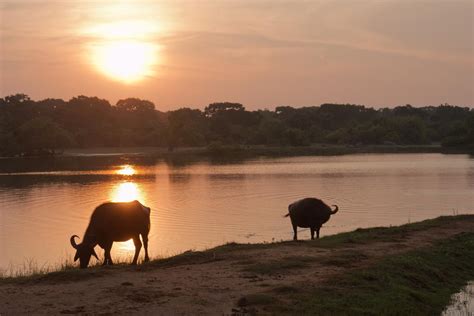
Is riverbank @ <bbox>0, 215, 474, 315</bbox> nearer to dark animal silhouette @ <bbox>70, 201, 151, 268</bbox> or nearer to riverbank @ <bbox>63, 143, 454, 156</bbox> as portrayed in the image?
dark animal silhouette @ <bbox>70, 201, 151, 268</bbox>

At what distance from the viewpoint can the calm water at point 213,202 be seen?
73.3ft

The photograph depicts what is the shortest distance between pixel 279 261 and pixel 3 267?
33.6ft

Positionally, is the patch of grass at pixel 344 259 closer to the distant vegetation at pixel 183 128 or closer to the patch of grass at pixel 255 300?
the patch of grass at pixel 255 300

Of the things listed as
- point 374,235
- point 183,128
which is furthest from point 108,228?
point 183,128

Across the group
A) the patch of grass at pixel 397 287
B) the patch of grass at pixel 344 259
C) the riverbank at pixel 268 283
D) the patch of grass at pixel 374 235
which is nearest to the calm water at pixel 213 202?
the patch of grass at pixel 374 235

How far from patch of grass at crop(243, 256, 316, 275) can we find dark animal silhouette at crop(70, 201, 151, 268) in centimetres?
292

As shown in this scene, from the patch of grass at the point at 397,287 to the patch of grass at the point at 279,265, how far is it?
1.06 m

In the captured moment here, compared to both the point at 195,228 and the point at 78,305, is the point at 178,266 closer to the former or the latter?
the point at 78,305

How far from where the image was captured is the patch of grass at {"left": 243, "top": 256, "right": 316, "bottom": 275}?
35.9ft

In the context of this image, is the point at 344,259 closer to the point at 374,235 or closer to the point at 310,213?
the point at 374,235

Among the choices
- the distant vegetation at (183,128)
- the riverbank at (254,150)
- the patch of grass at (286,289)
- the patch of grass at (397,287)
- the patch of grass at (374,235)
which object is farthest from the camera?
the riverbank at (254,150)

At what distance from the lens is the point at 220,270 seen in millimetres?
11031

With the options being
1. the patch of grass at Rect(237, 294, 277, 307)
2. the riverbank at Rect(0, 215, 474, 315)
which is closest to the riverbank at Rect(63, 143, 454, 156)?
the riverbank at Rect(0, 215, 474, 315)

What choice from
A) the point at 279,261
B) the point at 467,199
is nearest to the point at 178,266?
the point at 279,261
